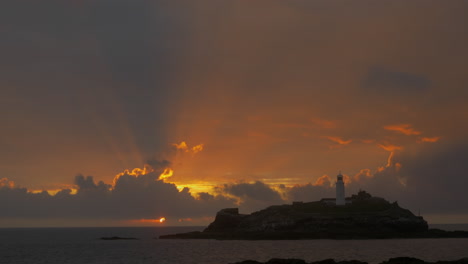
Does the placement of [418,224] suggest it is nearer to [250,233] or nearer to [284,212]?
[284,212]

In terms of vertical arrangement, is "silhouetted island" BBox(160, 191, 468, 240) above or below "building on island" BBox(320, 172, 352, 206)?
below

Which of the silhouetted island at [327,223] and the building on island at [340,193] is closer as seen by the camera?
the silhouetted island at [327,223]

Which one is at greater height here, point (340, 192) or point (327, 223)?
point (340, 192)

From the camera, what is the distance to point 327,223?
157500mm

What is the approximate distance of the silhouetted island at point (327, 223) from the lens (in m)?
154

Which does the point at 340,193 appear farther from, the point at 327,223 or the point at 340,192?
the point at 327,223

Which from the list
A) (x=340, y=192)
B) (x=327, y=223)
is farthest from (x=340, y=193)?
(x=327, y=223)

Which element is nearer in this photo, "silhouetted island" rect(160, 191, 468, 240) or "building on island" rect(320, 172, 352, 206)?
"silhouetted island" rect(160, 191, 468, 240)

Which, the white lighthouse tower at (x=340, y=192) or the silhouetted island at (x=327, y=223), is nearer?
the silhouetted island at (x=327, y=223)

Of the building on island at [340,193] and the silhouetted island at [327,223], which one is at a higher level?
the building on island at [340,193]

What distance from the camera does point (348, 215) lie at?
16038 centimetres

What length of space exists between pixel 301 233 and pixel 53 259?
231 ft

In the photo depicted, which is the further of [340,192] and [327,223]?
[340,192]

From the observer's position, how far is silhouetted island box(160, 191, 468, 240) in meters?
154
